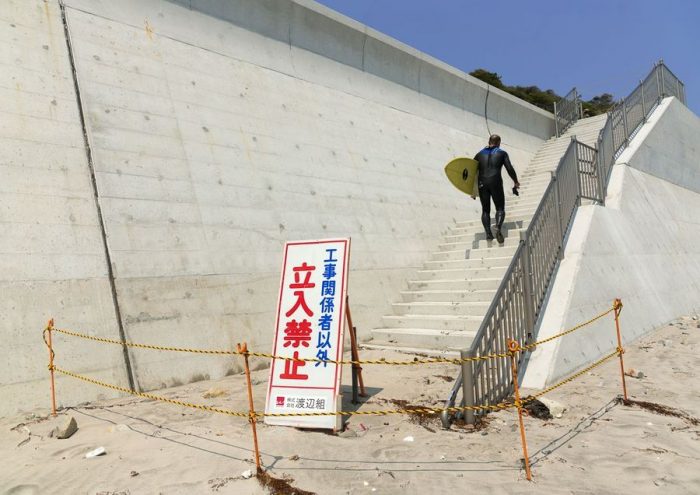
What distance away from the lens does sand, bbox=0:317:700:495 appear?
3.39 m

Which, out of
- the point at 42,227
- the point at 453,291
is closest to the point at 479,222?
the point at 453,291

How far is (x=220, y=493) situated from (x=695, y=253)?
1410cm

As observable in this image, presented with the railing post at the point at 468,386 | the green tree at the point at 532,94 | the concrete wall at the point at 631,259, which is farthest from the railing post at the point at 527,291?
the green tree at the point at 532,94

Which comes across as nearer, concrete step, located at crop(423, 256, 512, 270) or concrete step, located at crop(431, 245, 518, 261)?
concrete step, located at crop(423, 256, 512, 270)

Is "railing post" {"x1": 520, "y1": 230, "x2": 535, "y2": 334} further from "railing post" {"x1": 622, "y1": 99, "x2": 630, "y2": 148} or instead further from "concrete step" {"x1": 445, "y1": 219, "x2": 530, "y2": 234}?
"railing post" {"x1": 622, "y1": 99, "x2": 630, "y2": 148}

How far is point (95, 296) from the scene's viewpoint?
542 centimetres

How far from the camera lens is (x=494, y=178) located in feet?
27.8

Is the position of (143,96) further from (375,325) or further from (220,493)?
(220,493)

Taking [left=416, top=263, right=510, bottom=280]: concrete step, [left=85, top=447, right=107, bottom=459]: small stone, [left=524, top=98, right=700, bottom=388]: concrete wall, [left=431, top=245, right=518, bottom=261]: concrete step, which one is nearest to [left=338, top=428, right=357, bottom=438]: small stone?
[left=85, top=447, right=107, bottom=459]: small stone

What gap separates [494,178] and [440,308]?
242cm

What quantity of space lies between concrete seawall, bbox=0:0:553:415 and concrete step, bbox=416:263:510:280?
0.41 metres

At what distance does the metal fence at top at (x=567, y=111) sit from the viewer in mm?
18156

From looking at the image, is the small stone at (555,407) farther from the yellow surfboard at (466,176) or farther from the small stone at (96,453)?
the yellow surfboard at (466,176)

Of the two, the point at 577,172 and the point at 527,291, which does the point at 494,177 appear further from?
the point at 527,291
